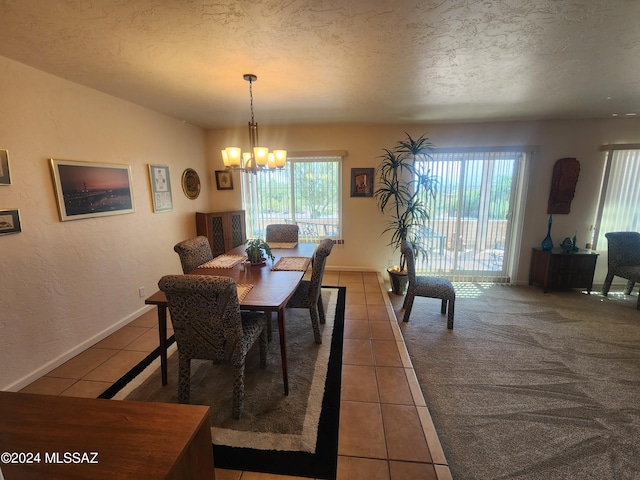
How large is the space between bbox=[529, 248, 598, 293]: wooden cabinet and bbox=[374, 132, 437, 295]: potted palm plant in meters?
1.75

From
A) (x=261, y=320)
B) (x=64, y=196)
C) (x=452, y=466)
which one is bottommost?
(x=452, y=466)

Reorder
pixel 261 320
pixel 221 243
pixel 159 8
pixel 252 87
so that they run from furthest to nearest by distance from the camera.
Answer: pixel 221 243 < pixel 252 87 < pixel 261 320 < pixel 159 8

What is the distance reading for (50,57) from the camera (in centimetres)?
188

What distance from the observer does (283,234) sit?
361 centimetres

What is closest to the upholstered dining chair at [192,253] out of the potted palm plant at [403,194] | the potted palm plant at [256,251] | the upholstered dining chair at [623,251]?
the potted palm plant at [256,251]

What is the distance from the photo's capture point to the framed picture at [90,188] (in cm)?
225

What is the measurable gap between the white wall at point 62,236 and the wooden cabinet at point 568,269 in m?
5.44

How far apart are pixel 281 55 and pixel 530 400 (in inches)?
122

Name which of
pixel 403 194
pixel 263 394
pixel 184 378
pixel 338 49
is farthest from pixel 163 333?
pixel 403 194

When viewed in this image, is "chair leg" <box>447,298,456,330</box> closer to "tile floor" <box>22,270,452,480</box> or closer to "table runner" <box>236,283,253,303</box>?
"tile floor" <box>22,270,452,480</box>

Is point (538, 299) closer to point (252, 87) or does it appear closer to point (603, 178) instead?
point (603, 178)

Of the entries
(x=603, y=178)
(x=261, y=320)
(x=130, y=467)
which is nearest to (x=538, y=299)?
(x=603, y=178)

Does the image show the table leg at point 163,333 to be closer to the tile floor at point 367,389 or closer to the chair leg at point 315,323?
the tile floor at point 367,389

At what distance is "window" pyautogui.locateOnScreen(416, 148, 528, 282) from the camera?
3.98 m
